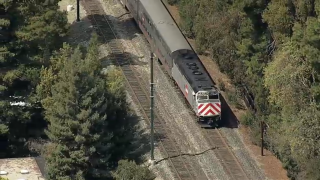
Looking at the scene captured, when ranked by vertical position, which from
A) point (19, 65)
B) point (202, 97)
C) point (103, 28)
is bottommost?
point (103, 28)

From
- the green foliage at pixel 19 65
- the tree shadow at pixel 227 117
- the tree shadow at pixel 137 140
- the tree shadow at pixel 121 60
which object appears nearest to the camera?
the tree shadow at pixel 137 140

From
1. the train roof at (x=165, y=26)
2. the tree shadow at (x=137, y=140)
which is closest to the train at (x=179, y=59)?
the train roof at (x=165, y=26)

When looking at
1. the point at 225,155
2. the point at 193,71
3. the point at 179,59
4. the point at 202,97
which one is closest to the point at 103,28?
Answer: the point at 179,59

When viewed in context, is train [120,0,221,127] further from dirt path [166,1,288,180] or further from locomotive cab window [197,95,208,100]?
dirt path [166,1,288,180]

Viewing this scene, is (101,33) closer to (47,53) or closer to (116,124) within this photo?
A: (47,53)

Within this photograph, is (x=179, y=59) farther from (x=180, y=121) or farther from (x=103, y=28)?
(x=103, y=28)

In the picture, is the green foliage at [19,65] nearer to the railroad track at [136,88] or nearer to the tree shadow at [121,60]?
the tree shadow at [121,60]
